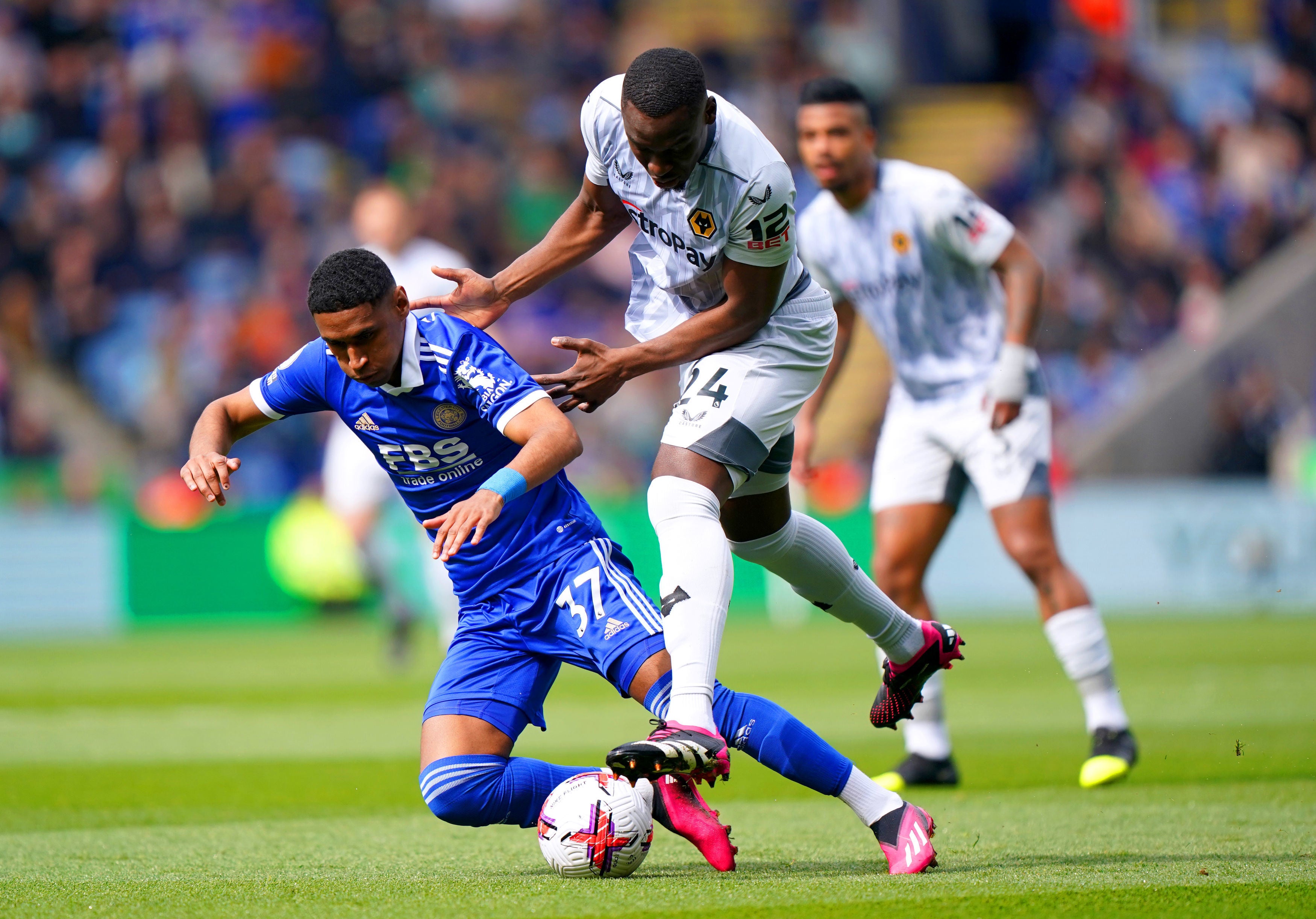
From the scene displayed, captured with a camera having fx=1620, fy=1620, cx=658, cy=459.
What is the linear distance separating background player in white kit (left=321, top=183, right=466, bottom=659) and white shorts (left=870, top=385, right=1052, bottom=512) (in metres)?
3.61

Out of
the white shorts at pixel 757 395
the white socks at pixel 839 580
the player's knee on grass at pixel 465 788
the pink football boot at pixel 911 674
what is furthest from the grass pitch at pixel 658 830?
the white shorts at pixel 757 395

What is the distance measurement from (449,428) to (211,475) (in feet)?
2.24

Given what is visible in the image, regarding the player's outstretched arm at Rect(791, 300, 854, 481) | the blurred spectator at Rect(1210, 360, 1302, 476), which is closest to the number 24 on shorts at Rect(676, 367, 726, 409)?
the player's outstretched arm at Rect(791, 300, 854, 481)

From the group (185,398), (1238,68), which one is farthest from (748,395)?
(1238,68)

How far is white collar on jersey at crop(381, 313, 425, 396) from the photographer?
4590 mm

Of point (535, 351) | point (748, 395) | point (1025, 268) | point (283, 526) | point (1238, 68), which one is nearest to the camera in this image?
point (748, 395)

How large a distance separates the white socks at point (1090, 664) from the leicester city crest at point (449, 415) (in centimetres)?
284

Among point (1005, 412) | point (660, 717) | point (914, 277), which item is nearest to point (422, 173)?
point (914, 277)

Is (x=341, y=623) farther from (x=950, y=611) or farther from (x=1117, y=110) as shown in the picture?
(x=1117, y=110)

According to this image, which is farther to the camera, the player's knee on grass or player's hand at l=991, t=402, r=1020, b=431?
player's hand at l=991, t=402, r=1020, b=431

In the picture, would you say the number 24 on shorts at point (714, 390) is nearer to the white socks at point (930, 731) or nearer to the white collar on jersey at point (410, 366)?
the white collar on jersey at point (410, 366)

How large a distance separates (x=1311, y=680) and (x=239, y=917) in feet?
25.1

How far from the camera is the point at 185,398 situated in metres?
16.6

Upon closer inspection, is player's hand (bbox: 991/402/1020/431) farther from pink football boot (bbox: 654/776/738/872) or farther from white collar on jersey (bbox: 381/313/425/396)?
white collar on jersey (bbox: 381/313/425/396)
